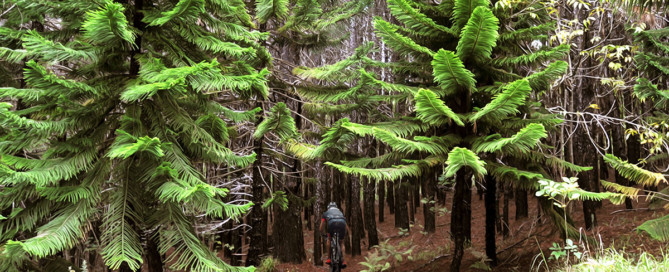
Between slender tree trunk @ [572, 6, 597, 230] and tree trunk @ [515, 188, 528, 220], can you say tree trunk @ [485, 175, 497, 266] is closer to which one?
slender tree trunk @ [572, 6, 597, 230]

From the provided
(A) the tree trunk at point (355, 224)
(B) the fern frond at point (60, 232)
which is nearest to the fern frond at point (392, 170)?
(B) the fern frond at point (60, 232)

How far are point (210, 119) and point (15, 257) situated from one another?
3437 millimetres

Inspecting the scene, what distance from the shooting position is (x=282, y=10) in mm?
9523

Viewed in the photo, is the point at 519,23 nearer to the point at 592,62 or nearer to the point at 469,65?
the point at 469,65

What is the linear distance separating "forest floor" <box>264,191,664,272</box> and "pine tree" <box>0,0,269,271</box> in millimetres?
5434

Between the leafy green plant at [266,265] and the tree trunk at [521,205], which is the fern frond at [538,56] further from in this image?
the tree trunk at [521,205]

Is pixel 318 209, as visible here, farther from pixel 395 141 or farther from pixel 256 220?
pixel 395 141

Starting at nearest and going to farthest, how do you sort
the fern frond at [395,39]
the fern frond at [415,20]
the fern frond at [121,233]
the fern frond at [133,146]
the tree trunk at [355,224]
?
1. the fern frond at [133,146]
2. the fern frond at [121,233]
3. the fern frond at [395,39]
4. the fern frond at [415,20]
5. the tree trunk at [355,224]

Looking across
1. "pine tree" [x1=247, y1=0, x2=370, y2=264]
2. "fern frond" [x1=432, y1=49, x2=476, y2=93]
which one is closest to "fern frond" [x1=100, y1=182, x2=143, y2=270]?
"pine tree" [x1=247, y1=0, x2=370, y2=264]

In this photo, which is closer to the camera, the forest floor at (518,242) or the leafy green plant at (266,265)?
the forest floor at (518,242)

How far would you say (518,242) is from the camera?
35.4ft

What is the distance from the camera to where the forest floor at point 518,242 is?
9.80 metres

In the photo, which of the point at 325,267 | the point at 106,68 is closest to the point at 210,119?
the point at 106,68

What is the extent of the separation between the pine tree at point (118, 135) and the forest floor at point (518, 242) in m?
5.43
